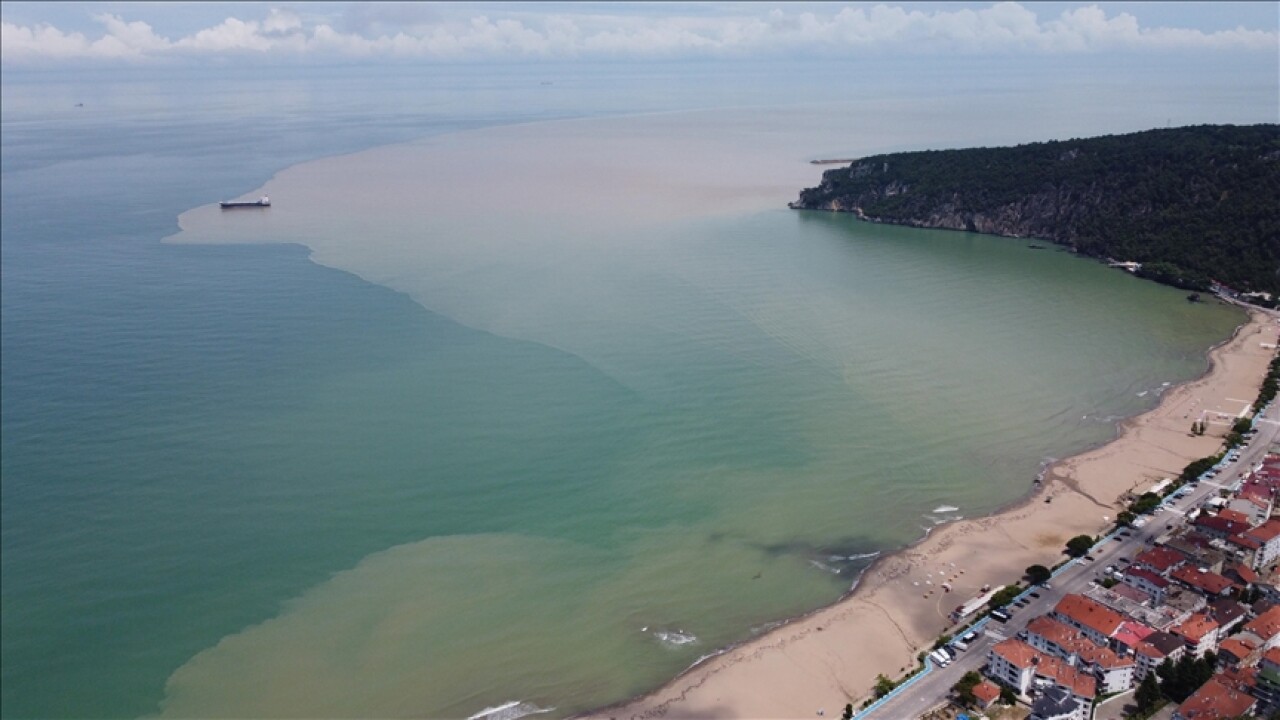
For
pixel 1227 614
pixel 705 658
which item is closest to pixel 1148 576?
pixel 1227 614

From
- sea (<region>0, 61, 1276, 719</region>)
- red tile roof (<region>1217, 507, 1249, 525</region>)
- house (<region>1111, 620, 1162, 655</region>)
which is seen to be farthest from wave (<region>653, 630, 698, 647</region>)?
red tile roof (<region>1217, 507, 1249, 525</region>)

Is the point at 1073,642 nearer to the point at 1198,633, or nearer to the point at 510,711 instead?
the point at 1198,633

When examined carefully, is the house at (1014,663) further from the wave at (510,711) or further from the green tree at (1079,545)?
the wave at (510,711)

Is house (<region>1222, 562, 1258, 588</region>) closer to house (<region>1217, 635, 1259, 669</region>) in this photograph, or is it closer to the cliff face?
house (<region>1217, 635, 1259, 669</region>)

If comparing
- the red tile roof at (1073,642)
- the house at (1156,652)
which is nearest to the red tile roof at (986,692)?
the red tile roof at (1073,642)

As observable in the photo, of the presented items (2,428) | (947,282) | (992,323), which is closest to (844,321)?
(992,323)
